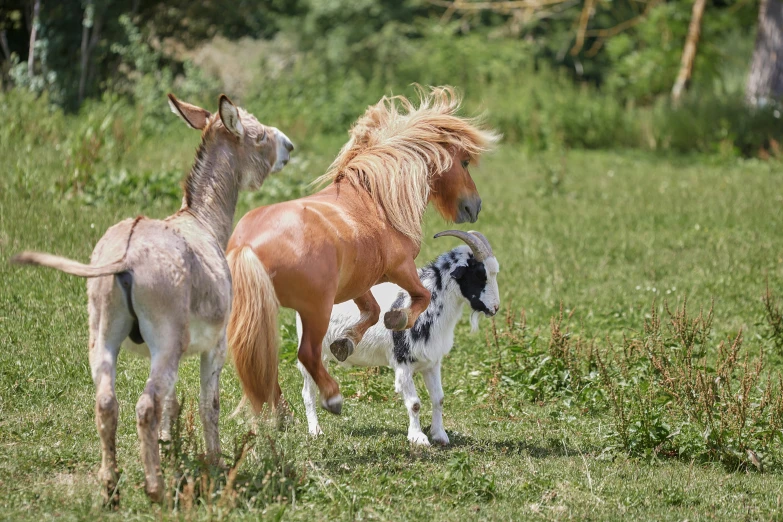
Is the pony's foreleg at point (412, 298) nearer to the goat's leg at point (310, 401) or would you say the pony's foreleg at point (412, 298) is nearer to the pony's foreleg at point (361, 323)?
the pony's foreleg at point (361, 323)

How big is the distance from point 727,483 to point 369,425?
8.03ft

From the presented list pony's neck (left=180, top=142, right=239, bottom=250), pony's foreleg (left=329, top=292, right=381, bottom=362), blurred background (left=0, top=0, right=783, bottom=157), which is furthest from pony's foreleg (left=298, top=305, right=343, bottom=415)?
blurred background (left=0, top=0, right=783, bottom=157)

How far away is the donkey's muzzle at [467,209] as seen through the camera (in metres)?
6.81

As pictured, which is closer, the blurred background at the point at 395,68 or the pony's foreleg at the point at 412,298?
the pony's foreleg at the point at 412,298

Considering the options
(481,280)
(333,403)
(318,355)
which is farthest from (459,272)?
(333,403)

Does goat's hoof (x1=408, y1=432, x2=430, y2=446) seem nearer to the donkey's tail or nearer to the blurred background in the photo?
the donkey's tail

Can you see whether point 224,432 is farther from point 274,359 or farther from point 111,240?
point 111,240

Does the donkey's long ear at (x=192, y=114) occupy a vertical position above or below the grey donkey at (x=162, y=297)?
above

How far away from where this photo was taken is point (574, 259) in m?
11.2

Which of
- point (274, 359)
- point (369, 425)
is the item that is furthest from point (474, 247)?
point (274, 359)

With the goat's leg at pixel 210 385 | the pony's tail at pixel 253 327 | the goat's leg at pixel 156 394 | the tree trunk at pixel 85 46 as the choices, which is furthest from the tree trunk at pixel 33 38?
the goat's leg at pixel 156 394

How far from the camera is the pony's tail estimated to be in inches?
206

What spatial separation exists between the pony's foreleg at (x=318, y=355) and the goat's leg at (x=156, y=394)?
1112 mm

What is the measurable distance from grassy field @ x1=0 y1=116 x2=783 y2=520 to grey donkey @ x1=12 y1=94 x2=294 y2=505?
428 mm
